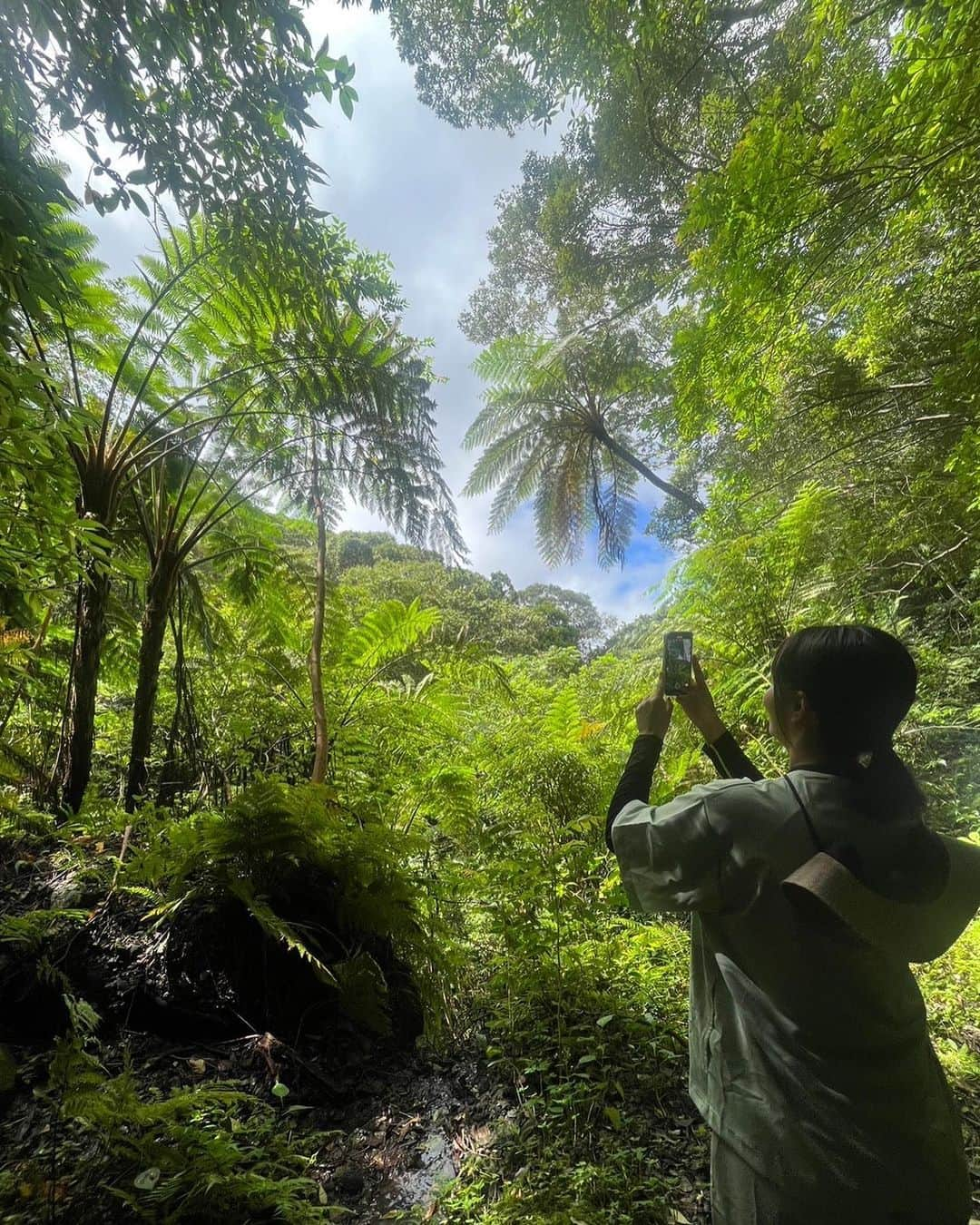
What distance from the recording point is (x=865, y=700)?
0.78 metres

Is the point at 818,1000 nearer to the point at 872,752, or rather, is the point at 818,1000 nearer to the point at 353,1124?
the point at 872,752

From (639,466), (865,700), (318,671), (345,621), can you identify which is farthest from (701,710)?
(639,466)

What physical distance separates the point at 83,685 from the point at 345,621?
150 centimetres

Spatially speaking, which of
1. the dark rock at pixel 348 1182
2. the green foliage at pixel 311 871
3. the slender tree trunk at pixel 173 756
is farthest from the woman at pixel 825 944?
the slender tree trunk at pixel 173 756

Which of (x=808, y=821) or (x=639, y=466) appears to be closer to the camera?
(x=808, y=821)

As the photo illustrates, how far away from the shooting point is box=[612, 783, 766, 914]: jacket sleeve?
0.76 meters

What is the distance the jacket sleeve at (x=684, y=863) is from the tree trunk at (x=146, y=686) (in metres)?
2.52

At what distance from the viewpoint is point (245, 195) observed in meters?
1.77

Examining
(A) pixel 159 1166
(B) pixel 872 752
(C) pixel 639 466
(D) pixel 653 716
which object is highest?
(C) pixel 639 466

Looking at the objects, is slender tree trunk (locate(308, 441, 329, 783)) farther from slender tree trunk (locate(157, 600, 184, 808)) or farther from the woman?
the woman

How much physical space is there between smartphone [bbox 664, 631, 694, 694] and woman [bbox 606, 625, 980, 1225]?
0.40m

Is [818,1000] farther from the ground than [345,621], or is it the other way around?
[345,621]

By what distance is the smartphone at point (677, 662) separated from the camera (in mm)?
1262

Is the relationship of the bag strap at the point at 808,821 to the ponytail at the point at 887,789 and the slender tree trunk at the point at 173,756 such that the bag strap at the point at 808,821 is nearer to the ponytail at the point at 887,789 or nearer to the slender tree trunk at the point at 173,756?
the ponytail at the point at 887,789
